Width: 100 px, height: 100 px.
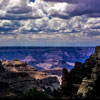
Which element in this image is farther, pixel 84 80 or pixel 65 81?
pixel 65 81

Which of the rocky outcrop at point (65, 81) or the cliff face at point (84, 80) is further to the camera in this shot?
the rocky outcrop at point (65, 81)

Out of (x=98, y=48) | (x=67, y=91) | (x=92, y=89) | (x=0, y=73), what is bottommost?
(x=0, y=73)

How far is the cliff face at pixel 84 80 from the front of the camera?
66562 millimetres

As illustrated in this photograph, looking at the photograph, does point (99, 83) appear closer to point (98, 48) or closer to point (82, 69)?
point (82, 69)

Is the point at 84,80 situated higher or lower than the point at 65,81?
higher

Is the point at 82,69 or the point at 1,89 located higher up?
the point at 82,69

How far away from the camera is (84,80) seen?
70.6 m

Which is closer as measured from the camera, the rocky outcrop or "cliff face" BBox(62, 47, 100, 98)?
"cliff face" BBox(62, 47, 100, 98)

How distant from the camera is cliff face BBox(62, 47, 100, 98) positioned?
218 ft

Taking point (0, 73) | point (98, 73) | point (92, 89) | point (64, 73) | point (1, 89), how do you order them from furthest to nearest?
point (0, 73), point (1, 89), point (64, 73), point (98, 73), point (92, 89)

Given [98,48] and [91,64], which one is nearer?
[91,64]

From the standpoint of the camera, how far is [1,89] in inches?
5428

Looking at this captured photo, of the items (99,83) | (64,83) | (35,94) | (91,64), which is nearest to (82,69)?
(91,64)

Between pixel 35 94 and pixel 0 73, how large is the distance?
134m
